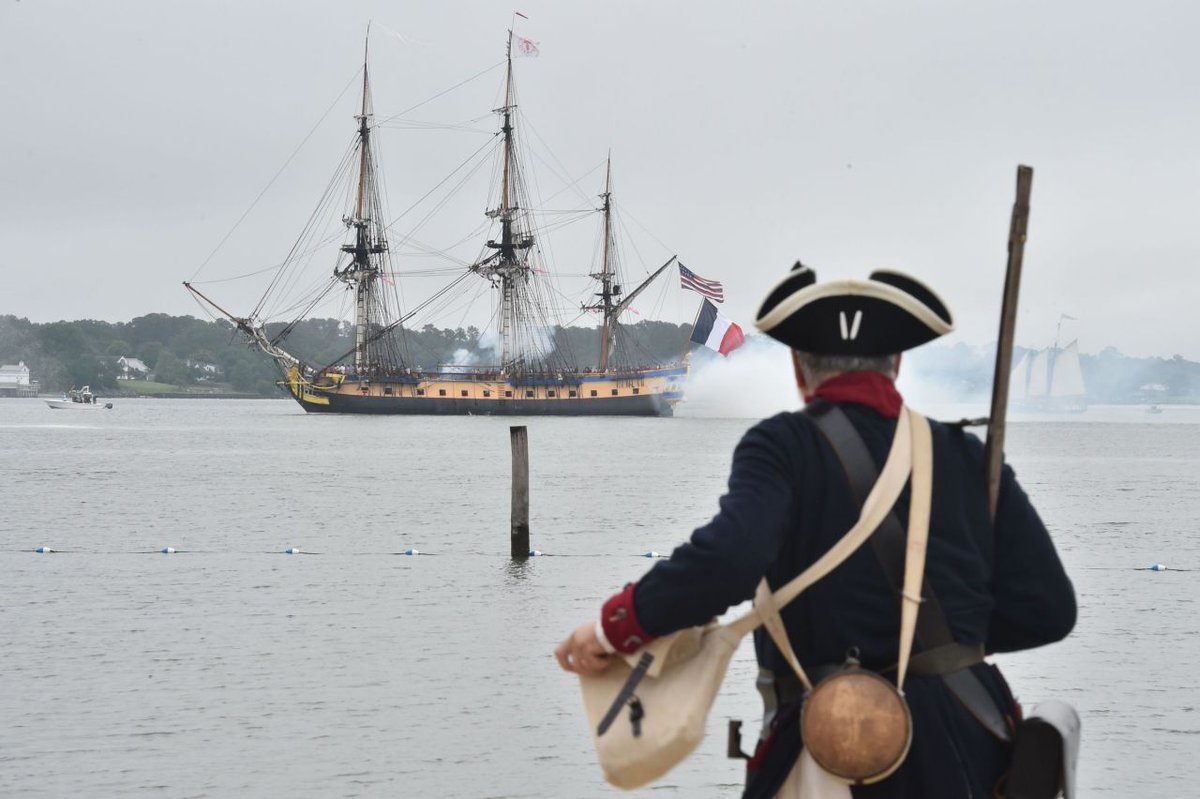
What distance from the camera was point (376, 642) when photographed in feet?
50.7

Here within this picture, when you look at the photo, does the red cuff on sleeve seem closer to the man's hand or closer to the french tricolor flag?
the man's hand

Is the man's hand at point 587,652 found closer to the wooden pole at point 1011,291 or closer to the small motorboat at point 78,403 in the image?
the wooden pole at point 1011,291

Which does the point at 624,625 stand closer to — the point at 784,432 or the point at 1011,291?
the point at 784,432

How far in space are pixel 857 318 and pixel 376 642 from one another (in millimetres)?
12582

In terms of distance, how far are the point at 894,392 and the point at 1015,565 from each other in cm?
56

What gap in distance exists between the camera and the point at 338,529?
30.7m

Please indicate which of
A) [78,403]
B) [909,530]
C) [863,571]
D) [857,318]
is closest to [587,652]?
[863,571]

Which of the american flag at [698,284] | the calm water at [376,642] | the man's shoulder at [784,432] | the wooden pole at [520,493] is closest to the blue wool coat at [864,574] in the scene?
the man's shoulder at [784,432]

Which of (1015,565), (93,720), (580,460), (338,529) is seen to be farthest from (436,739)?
(580,460)

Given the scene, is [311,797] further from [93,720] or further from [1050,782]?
[1050,782]

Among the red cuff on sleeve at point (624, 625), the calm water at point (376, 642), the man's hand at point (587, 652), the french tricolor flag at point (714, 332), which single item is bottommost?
the calm water at point (376, 642)

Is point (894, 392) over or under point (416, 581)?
over

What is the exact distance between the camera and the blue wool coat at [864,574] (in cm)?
324

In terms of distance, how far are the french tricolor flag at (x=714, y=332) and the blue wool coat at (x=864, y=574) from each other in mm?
73315
